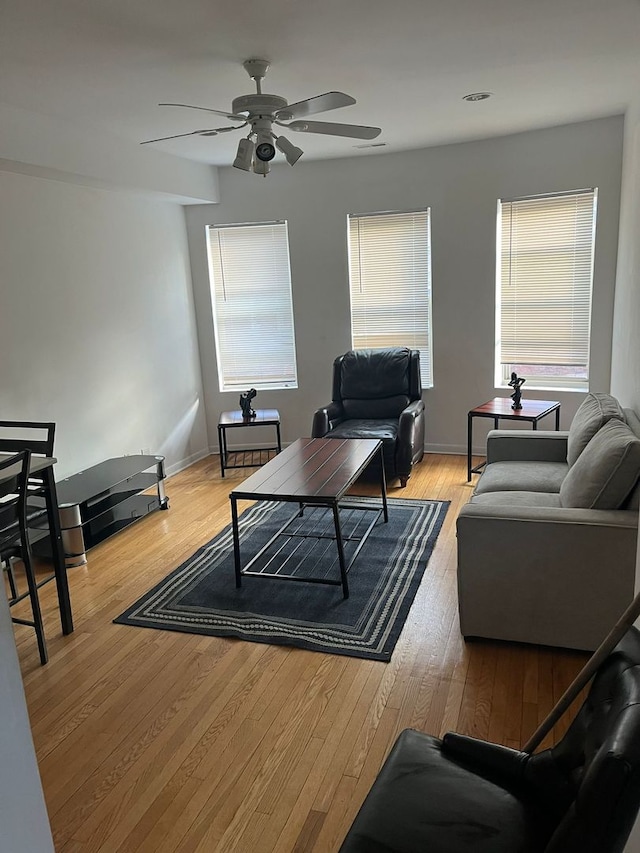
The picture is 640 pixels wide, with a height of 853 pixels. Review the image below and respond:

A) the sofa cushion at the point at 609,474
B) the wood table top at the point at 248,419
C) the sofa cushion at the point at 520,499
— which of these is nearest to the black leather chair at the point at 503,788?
the sofa cushion at the point at 609,474

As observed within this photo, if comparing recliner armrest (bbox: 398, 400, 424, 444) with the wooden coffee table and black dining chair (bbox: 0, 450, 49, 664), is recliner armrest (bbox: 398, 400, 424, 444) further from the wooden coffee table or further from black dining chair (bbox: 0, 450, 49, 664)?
black dining chair (bbox: 0, 450, 49, 664)

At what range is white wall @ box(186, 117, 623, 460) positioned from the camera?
4863 millimetres

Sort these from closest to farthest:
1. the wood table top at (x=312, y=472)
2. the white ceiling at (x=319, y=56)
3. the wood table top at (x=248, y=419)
A: the white ceiling at (x=319, y=56) < the wood table top at (x=312, y=472) < the wood table top at (x=248, y=419)

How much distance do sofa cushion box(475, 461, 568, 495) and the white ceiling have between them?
219cm

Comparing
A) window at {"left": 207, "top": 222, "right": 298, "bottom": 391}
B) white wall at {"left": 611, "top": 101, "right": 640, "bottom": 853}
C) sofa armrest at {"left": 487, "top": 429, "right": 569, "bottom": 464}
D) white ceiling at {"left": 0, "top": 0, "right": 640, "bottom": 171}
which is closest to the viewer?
white ceiling at {"left": 0, "top": 0, "right": 640, "bottom": 171}

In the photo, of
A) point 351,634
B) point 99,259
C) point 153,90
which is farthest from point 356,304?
point 351,634

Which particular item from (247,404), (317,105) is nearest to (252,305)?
(247,404)

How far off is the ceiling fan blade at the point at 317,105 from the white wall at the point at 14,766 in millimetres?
2394

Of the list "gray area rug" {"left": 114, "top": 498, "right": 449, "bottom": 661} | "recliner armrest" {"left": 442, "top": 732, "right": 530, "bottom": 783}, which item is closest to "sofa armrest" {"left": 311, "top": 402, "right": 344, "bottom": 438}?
"gray area rug" {"left": 114, "top": 498, "right": 449, "bottom": 661}

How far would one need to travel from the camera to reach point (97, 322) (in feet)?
15.2

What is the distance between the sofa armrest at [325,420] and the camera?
16.5ft

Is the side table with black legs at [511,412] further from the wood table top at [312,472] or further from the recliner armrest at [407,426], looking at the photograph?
the wood table top at [312,472]

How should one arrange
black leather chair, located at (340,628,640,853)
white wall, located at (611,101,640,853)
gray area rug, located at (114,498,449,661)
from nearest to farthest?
1. black leather chair, located at (340,628,640,853)
2. gray area rug, located at (114,498,449,661)
3. white wall, located at (611,101,640,853)

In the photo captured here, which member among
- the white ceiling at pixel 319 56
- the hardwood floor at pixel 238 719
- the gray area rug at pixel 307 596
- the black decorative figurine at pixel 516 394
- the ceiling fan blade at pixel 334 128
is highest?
the white ceiling at pixel 319 56
